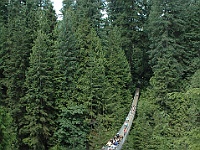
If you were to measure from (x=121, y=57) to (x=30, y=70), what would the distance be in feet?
39.3

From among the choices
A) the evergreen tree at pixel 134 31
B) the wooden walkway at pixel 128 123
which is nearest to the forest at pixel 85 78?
the wooden walkway at pixel 128 123

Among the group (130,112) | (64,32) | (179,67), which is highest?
(64,32)

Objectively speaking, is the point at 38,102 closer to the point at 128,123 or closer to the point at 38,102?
the point at 38,102

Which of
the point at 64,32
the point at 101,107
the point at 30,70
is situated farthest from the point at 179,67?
the point at 30,70

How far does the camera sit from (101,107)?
1074 inches

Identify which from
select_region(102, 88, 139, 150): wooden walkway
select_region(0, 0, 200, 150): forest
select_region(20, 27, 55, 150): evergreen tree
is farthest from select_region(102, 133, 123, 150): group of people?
select_region(20, 27, 55, 150): evergreen tree

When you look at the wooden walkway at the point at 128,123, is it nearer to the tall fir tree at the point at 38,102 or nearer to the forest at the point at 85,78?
the forest at the point at 85,78

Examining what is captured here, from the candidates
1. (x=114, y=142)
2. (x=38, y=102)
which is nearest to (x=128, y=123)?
(x=114, y=142)

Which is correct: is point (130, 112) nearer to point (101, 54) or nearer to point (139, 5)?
point (101, 54)

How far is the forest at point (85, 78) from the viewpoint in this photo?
2441 centimetres

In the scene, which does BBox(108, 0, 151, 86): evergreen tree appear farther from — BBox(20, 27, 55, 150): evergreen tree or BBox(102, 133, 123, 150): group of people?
BBox(20, 27, 55, 150): evergreen tree

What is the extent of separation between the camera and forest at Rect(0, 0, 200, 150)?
24.4 m

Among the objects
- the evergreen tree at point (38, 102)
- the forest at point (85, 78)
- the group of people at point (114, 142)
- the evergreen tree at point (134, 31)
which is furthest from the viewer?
the evergreen tree at point (134, 31)

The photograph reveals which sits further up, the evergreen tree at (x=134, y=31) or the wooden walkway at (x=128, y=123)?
the evergreen tree at (x=134, y=31)
